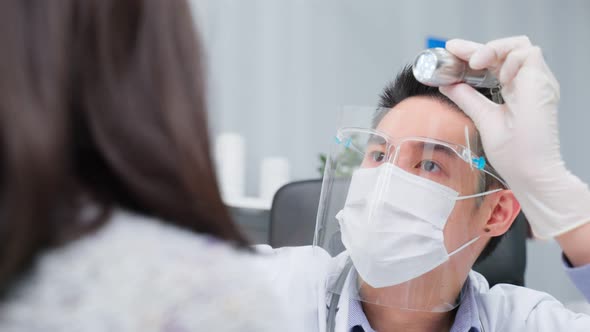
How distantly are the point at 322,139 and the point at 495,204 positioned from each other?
121cm

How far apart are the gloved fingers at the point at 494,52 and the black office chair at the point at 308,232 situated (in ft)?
2.12

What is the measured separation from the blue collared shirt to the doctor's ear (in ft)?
0.53

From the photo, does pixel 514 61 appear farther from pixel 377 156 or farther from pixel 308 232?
pixel 308 232

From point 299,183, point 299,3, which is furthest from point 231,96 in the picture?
point 299,183

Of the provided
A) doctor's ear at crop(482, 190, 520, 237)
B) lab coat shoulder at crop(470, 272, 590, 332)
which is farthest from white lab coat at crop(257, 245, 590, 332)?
doctor's ear at crop(482, 190, 520, 237)

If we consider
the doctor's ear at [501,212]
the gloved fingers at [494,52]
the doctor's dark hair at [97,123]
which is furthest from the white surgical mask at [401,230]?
the doctor's dark hair at [97,123]

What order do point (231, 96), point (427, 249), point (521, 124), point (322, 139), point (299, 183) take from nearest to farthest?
point (521, 124)
point (427, 249)
point (299, 183)
point (231, 96)
point (322, 139)

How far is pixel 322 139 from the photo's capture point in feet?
7.77

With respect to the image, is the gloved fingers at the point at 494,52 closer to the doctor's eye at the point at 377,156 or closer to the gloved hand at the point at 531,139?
the gloved hand at the point at 531,139

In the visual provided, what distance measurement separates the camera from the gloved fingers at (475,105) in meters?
1.09

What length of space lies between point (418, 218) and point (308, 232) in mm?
435

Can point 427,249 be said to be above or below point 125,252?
below

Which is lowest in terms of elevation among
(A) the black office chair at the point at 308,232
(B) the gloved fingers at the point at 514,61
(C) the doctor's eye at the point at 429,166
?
(A) the black office chair at the point at 308,232

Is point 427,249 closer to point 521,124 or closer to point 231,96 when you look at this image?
point 521,124
